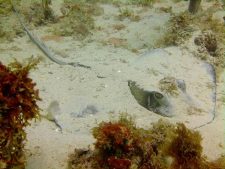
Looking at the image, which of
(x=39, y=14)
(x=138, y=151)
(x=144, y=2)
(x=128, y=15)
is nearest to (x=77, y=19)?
(x=39, y=14)

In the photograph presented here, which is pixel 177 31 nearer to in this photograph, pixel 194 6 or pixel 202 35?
pixel 202 35

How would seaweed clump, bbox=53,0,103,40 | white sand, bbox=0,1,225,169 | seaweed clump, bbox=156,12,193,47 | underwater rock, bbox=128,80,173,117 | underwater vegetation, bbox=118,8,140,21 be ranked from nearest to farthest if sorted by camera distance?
white sand, bbox=0,1,225,169 → underwater rock, bbox=128,80,173,117 → seaweed clump, bbox=156,12,193,47 → seaweed clump, bbox=53,0,103,40 → underwater vegetation, bbox=118,8,140,21

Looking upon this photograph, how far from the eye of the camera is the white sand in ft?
18.8

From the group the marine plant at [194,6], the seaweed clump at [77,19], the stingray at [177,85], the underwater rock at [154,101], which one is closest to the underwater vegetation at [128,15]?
the seaweed clump at [77,19]

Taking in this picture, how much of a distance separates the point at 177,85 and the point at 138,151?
9.79 feet

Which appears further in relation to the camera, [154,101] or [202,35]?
[202,35]

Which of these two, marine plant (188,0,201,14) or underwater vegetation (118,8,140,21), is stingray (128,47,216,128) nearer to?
marine plant (188,0,201,14)

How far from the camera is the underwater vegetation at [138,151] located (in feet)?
15.5

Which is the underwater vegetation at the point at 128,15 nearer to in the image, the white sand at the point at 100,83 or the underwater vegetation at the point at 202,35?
the white sand at the point at 100,83

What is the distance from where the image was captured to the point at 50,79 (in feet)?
26.0

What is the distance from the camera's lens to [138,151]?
4852mm

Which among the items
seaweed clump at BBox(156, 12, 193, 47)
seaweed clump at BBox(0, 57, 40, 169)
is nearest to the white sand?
seaweed clump at BBox(156, 12, 193, 47)

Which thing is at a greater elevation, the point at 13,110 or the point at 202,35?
the point at 13,110

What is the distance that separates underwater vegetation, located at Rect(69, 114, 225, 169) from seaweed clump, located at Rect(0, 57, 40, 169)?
34.3 inches
